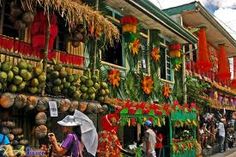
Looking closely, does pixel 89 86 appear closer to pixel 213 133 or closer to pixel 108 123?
pixel 108 123

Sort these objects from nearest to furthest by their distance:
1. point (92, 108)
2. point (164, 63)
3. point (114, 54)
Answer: point (92, 108)
point (114, 54)
point (164, 63)

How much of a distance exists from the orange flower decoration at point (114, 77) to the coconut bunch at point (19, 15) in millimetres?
4142

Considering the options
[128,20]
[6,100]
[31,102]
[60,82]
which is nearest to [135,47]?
[128,20]

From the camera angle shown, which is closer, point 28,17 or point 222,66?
point 28,17

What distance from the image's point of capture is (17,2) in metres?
8.00

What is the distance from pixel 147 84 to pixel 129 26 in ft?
7.95

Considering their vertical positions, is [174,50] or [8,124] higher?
[174,50]

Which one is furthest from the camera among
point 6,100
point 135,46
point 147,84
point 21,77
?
point 147,84

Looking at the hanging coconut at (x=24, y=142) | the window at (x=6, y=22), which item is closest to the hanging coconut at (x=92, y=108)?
the hanging coconut at (x=24, y=142)

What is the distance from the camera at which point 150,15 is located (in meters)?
12.9

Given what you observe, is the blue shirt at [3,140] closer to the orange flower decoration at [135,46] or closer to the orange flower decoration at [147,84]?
the orange flower decoration at [135,46]

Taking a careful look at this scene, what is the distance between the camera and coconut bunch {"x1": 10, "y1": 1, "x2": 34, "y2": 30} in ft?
25.9

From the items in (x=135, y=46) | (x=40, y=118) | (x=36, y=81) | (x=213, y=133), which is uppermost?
(x=135, y=46)

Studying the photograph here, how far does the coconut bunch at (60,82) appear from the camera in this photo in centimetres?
859
